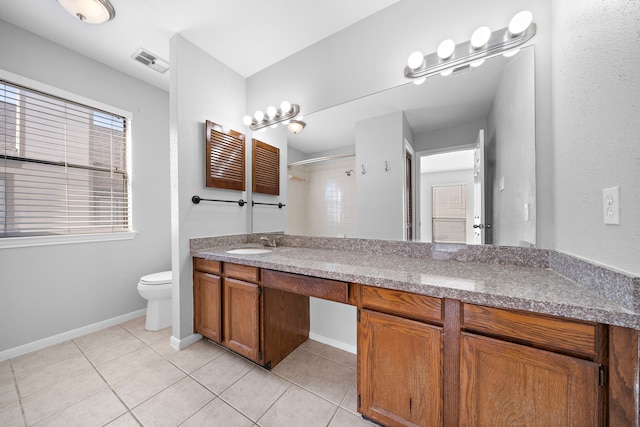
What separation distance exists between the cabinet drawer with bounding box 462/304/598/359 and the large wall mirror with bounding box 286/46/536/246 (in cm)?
61

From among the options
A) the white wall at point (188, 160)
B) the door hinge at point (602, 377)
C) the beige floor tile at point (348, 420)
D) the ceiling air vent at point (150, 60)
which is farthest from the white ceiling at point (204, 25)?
the beige floor tile at point (348, 420)

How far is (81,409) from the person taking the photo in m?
1.26

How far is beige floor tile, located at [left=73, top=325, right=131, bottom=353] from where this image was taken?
74.1 inches

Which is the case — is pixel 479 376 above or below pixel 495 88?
below

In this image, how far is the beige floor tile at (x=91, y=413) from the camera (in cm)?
117

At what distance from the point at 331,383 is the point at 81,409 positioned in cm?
141

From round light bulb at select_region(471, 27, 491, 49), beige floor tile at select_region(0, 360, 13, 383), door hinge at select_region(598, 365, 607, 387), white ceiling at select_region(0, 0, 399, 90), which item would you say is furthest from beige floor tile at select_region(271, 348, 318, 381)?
white ceiling at select_region(0, 0, 399, 90)

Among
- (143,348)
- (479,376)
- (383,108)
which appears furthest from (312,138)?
(143,348)

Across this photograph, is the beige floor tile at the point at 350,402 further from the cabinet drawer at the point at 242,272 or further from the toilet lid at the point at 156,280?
the toilet lid at the point at 156,280

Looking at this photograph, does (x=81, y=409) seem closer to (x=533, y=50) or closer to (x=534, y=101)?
(x=534, y=101)

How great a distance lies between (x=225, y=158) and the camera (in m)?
2.11

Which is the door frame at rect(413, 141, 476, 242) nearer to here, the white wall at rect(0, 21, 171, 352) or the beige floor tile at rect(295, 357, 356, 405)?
the beige floor tile at rect(295, 357, 356, 405)

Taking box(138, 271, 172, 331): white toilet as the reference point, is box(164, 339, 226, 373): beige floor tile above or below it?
below

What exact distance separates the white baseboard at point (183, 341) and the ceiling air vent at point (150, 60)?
8.16 feet
